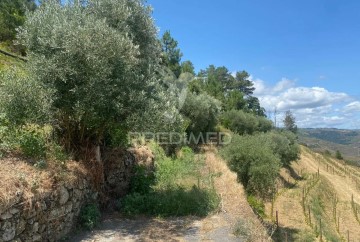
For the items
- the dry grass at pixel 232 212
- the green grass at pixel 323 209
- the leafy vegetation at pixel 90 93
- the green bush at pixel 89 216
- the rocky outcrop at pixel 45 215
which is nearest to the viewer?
the rocky outcrop at pixel 45 215

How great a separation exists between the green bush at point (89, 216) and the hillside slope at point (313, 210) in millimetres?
13660

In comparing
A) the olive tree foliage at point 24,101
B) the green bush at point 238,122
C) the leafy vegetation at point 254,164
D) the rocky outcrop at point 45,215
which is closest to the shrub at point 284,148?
the green bush at point 238,122

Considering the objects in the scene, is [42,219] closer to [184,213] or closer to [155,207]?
[155,207]

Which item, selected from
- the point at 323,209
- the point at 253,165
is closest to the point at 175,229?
the point at 253,165

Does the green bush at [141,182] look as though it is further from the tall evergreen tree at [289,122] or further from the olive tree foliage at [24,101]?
the tall evergreen tree at [289,122]

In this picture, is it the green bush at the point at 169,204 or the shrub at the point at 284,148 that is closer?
the green bush at the point at 169,204

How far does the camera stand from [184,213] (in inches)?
467

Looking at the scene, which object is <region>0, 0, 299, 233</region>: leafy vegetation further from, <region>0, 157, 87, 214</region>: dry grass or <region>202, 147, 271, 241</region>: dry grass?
<region>202, 147, 271, 241</region>: dry grass

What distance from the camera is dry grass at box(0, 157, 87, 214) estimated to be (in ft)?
23.8

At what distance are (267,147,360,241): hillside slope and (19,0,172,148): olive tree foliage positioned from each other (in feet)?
47.5

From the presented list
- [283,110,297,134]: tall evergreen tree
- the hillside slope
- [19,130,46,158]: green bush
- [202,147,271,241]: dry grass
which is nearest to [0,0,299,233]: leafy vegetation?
[19,130,46,158]: green bush

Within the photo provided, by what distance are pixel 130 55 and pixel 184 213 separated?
583cm

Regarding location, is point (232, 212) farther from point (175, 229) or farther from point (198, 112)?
point (198, 112)

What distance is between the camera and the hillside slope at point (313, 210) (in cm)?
2759
